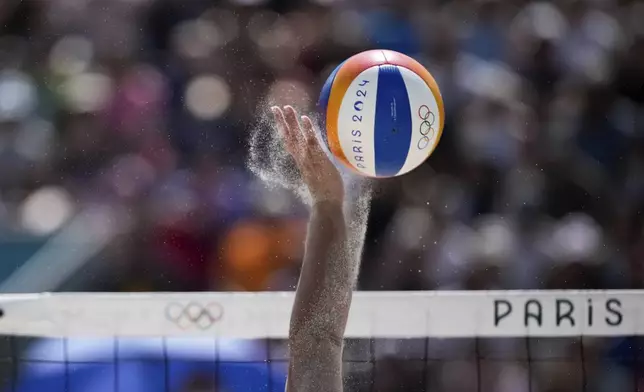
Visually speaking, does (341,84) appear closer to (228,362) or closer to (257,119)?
(228,362)

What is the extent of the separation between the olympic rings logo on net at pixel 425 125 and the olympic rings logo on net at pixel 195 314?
1.17 meters

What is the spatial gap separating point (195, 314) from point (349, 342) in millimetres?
770

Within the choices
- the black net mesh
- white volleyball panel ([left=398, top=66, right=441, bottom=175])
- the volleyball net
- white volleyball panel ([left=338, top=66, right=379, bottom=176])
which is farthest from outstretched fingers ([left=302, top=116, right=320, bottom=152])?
the black net mesh

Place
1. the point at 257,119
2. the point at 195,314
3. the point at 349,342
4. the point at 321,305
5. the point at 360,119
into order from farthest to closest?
the point at 257,119, the point at 349,342, the point at 195,314, the point at 360,119, the point at 321,305

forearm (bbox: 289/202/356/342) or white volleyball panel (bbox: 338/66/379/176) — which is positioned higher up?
white volleyball panel (bbox: 338/66/379/176)

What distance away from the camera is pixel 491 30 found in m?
6.70

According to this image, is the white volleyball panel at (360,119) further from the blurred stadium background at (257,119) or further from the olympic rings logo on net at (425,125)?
the blurred stadium background at (257,119)

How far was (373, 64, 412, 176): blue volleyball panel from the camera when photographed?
3.21m

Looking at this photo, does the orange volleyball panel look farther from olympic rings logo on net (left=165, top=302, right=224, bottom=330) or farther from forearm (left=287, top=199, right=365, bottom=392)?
olympic rings logo on net (left=165, top=302, right=224, bottom=330)

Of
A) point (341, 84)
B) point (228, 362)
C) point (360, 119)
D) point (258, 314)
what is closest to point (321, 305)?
point (360, 119)

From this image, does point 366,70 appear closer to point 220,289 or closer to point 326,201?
point 326,201

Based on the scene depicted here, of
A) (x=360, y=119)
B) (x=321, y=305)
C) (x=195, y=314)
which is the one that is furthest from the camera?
(x=195, y=314)

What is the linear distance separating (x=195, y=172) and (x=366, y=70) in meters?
3.28

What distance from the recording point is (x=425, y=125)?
128 inches
